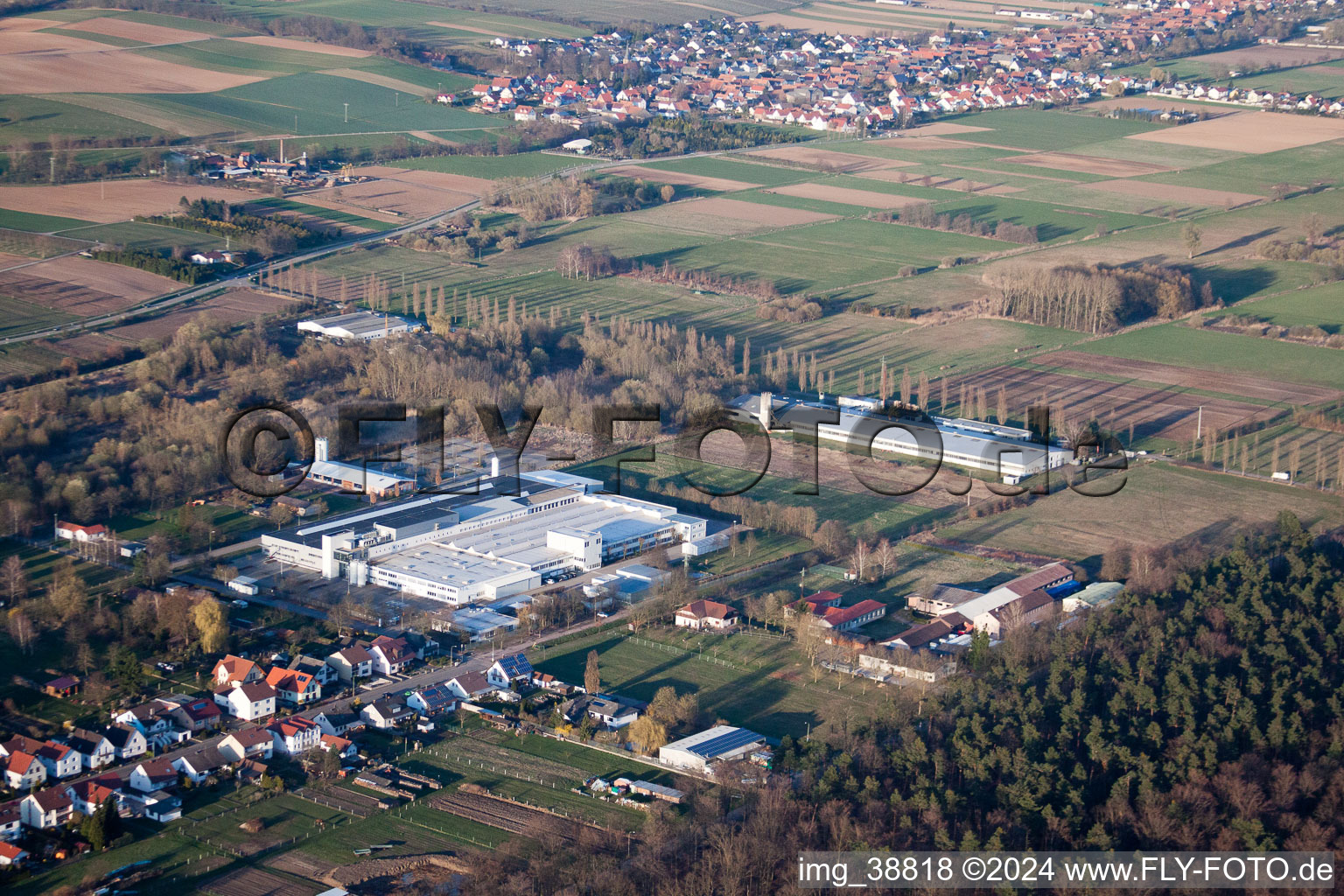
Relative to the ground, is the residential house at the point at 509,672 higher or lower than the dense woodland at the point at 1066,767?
lower

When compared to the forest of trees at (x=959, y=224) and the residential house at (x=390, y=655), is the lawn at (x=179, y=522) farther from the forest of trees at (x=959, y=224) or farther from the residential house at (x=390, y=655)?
the forest of trees at (x=959, y=224)

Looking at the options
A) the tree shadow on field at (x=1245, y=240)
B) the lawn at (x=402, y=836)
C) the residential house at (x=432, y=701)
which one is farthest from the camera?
the tree shadow on field at (x=1245, y=240)

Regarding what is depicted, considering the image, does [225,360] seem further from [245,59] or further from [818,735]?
[245,59]

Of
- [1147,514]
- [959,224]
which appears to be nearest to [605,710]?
[1147,514]

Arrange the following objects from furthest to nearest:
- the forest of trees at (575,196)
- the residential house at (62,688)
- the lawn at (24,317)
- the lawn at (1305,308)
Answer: the forest of trees at (575,196), the lawn at (1305,308), the lawn at (24,317), the residential house at (62,688)

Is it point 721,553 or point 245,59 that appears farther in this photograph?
point 245,59

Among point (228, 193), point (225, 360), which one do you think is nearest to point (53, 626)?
point (225, 360)

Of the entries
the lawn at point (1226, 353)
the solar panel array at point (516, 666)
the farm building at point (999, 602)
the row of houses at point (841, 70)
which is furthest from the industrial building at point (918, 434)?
the row of houses at point (841, 70)
